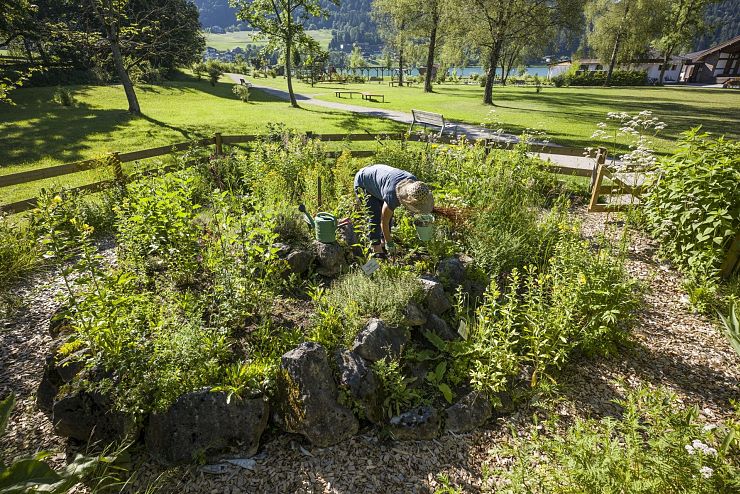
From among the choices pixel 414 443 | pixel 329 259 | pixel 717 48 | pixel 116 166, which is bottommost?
pixel 414 443

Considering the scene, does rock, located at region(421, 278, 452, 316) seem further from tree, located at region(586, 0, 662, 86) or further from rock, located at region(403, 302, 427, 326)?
tree, located at region(586, 0, 662, 86)

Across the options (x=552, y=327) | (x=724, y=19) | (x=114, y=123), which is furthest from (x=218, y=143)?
(x=724, y=19)

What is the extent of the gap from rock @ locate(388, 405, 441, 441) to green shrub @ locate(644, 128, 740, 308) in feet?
12.4

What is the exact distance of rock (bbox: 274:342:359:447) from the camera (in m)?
3.03

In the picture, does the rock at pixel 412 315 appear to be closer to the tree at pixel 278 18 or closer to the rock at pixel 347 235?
the rock at pixel 347 235

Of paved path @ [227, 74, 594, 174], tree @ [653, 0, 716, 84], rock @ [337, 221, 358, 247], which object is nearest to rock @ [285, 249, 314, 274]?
rock @ [337, 221, 358, 247]

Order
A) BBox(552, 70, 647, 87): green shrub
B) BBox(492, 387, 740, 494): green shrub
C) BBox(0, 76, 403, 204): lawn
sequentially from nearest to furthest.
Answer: BBox(492, 387, 740, 494): green shrub, BBox(0, 76, 403, 204): lawn, BBox(552, 70, 647, 87): green shrub

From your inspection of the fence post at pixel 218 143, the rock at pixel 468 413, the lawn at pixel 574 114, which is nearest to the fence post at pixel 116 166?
the fence post at pixel 218 143

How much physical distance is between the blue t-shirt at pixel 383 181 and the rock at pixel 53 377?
3.12 m

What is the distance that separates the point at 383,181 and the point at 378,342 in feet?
6.27

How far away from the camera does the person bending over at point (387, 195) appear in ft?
12.2

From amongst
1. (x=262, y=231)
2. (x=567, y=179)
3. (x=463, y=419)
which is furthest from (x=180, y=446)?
(x=567, y=179)

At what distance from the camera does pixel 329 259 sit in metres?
4.67

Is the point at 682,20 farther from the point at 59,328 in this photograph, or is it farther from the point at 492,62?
the point at 59,328
